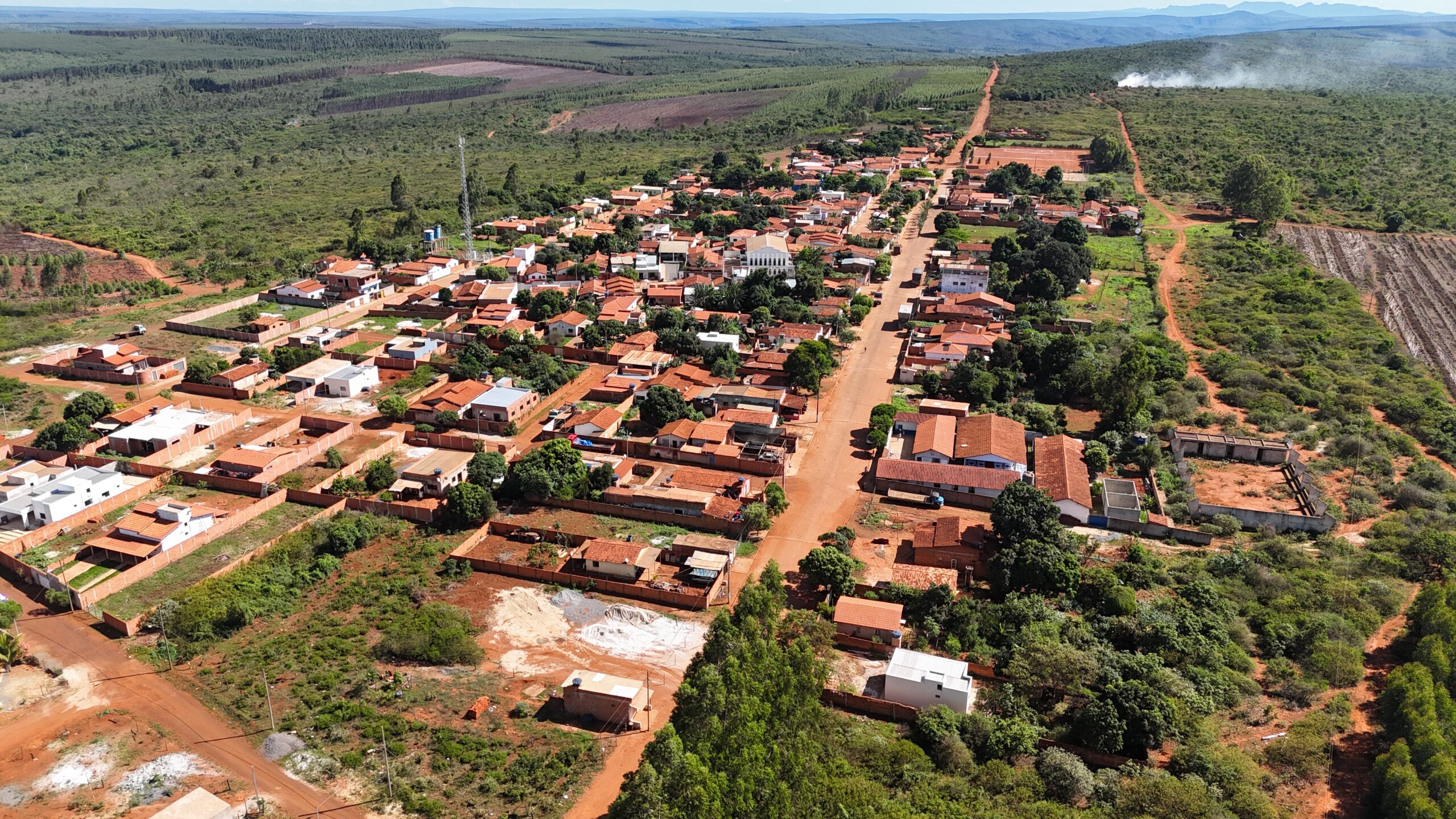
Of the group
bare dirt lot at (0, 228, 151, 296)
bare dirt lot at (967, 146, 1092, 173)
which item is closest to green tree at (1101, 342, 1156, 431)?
bare dirt lot at (967, 146, 1092, 173)

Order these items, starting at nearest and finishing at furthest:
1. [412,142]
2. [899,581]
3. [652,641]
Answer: [652,641] < [899,581] < [412,142]

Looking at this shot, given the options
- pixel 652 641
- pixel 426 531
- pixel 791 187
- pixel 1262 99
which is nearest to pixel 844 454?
pixel 652 641

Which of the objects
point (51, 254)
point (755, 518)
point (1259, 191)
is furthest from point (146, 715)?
point (1259, 191)

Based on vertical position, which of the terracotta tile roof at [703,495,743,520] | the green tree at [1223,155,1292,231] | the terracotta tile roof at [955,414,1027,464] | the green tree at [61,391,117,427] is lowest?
the terracotta tile roof at [703,495,743,520]

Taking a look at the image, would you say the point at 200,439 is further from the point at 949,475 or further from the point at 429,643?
the point at 949,475

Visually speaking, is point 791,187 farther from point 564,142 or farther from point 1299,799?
point 1299,799

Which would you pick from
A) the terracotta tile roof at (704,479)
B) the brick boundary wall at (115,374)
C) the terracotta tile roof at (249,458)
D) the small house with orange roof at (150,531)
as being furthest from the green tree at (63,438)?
the terracotta tile roof at (704,479)

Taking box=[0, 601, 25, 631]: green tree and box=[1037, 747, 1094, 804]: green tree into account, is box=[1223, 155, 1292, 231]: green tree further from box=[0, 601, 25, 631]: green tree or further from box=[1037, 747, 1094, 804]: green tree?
box=[0, 601, 25, 631]: green tree

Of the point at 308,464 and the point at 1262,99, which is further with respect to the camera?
the point at 1262,99
